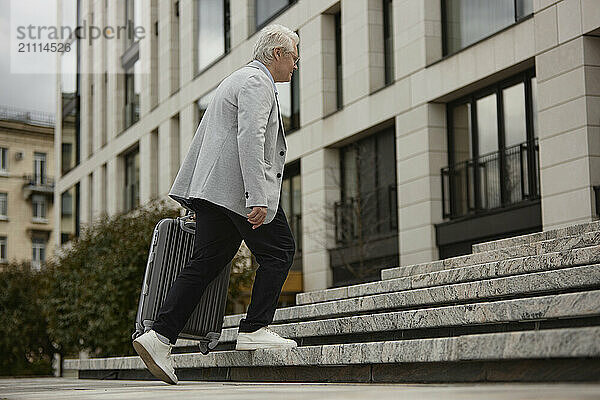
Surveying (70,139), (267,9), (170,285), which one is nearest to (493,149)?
(267,9)

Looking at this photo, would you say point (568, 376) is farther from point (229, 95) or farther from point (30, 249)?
point (30, 249)

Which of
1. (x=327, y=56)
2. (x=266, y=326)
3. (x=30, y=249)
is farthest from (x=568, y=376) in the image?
(x=30, y=249)

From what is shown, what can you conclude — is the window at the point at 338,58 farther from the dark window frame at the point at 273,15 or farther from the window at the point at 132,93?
the window at the point at 132,93

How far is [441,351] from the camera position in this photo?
445 cm

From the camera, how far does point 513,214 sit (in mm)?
16406

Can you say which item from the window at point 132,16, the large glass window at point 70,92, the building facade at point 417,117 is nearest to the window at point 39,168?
the large glass window at point 70,92

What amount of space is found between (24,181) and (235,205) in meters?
63.2

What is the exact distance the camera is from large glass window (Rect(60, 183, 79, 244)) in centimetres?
4366

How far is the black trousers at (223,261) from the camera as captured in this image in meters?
6.00

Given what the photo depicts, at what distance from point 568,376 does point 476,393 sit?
0.63 m

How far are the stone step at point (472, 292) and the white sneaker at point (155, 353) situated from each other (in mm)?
1883

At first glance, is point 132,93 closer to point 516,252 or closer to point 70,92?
point 70,92

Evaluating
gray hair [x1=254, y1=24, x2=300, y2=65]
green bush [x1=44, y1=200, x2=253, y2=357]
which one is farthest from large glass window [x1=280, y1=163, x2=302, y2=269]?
gray hair [x1=254, y1=24, x2=300, y2=65]

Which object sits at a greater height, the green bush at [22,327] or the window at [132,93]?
the window at [132,93]
